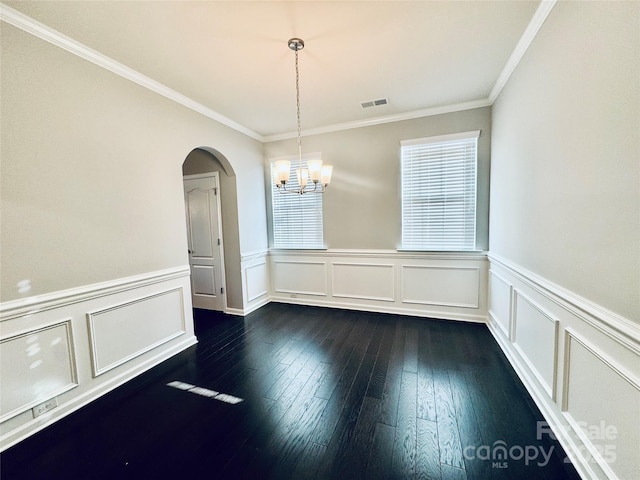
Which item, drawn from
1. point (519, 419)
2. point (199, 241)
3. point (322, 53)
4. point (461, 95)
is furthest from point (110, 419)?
point (461, 95)

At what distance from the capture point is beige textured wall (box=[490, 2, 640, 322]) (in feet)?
3.70

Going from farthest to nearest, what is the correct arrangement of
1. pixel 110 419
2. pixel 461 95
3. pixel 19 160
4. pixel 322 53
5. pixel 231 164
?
pixel 231 164, pixel 461 95, pixel 322 53, pixel 110 419, pixel 19 160

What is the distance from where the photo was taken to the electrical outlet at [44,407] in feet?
6.09

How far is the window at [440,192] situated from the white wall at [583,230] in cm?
110

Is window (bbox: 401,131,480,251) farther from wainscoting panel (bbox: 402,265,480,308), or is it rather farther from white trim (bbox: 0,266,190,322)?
white trim (bbox: 0,266,190,322)

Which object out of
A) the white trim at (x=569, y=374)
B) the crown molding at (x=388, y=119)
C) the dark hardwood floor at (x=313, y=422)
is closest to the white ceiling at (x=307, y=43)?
the crown molding at (x=388, y=119)

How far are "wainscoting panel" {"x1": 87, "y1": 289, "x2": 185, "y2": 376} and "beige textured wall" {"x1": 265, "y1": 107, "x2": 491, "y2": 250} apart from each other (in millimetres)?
2346

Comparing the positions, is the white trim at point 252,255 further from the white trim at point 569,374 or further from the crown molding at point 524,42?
the crown molding at point 524,42

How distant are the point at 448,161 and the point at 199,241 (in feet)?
12.9

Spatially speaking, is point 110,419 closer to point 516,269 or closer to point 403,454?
point 403,454

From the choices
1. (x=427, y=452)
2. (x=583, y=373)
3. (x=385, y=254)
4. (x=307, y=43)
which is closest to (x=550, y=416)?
(x=583, y=373)

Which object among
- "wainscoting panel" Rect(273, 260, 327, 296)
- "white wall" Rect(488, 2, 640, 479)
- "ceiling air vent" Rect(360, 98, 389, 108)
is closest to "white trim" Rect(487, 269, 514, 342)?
"white wall" Rect(488, 2, 640, 479)

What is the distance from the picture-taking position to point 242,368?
2.57 meters

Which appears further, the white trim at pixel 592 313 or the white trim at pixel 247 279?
the white trim at pixel 247 279
